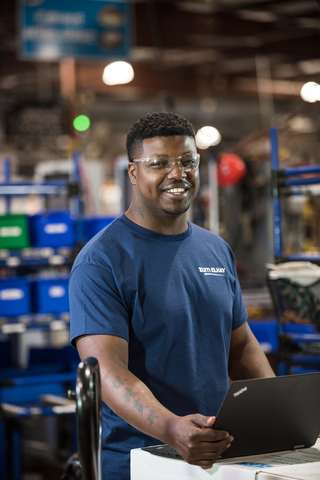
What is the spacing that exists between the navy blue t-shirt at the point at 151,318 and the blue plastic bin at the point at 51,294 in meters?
3.22

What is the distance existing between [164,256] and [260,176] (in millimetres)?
7713

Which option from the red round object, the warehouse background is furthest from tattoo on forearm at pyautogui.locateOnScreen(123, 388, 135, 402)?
the red round object

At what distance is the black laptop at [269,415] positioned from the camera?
143 cm

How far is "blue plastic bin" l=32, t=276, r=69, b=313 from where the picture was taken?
503cm

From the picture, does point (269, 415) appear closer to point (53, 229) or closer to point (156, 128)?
point (156, 128)

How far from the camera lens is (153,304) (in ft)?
5.86

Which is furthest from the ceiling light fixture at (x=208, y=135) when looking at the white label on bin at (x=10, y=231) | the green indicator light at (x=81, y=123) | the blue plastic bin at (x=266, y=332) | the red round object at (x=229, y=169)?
the white label on bin at (x=10, y=231)

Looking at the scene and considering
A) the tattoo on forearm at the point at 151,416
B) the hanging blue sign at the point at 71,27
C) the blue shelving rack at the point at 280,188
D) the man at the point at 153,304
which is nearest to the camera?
the tattoo on forearm at the point at 151,416

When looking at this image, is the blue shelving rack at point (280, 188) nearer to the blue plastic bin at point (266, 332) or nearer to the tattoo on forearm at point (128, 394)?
the blue plastic bin at point (266, 332)

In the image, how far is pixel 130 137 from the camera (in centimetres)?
198

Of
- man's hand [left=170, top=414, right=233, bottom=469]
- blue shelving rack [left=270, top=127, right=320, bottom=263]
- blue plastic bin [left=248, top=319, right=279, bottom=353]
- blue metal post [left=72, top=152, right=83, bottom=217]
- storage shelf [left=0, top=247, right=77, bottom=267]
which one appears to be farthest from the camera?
blue plastic bin [left=248, top=319, right=279, bottom=353]

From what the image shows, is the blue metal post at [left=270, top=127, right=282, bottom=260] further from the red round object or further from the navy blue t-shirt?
the red round object

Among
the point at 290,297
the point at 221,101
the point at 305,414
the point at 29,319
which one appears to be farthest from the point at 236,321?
the point at 221,101

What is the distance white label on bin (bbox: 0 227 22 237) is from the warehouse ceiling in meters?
2.60
